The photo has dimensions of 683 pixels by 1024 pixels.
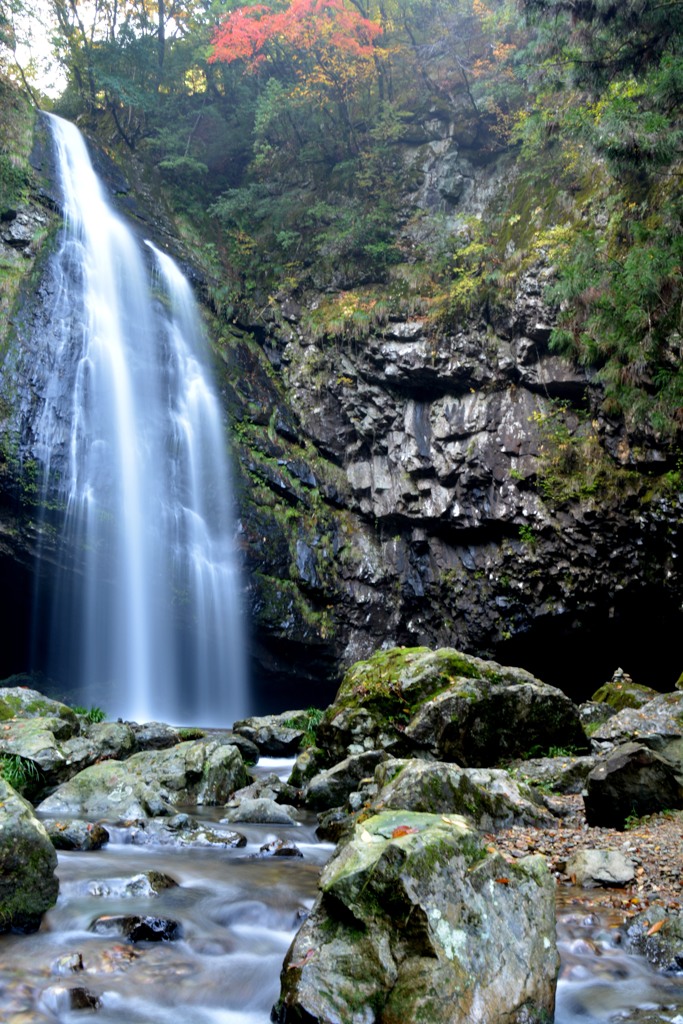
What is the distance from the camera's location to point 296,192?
22.0 meters

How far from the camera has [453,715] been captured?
7473 mm

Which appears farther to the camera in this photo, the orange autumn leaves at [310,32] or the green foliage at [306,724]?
the orange autumn leaves at [310,32]

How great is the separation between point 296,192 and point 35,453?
42.3 feet

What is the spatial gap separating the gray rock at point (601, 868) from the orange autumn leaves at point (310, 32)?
895 inches

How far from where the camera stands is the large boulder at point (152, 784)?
6.88 metres

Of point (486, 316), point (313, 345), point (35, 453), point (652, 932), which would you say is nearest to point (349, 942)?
point (652, 932)

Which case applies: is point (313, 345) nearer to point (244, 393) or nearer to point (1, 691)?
point (244, 393)

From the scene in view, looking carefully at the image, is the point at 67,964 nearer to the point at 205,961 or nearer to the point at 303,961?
the point at 205,961

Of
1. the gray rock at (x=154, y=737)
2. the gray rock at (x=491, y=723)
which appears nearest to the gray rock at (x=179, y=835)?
the gray rock at (x=491, y=723)

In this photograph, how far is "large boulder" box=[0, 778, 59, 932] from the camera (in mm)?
3740

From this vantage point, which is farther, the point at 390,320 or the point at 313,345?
the point at 313,345

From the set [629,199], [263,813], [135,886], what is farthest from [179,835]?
[629,199]

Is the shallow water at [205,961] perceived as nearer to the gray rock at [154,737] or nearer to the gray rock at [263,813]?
the gray rock at [263,813]

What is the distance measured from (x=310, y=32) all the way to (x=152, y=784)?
21971 mm
